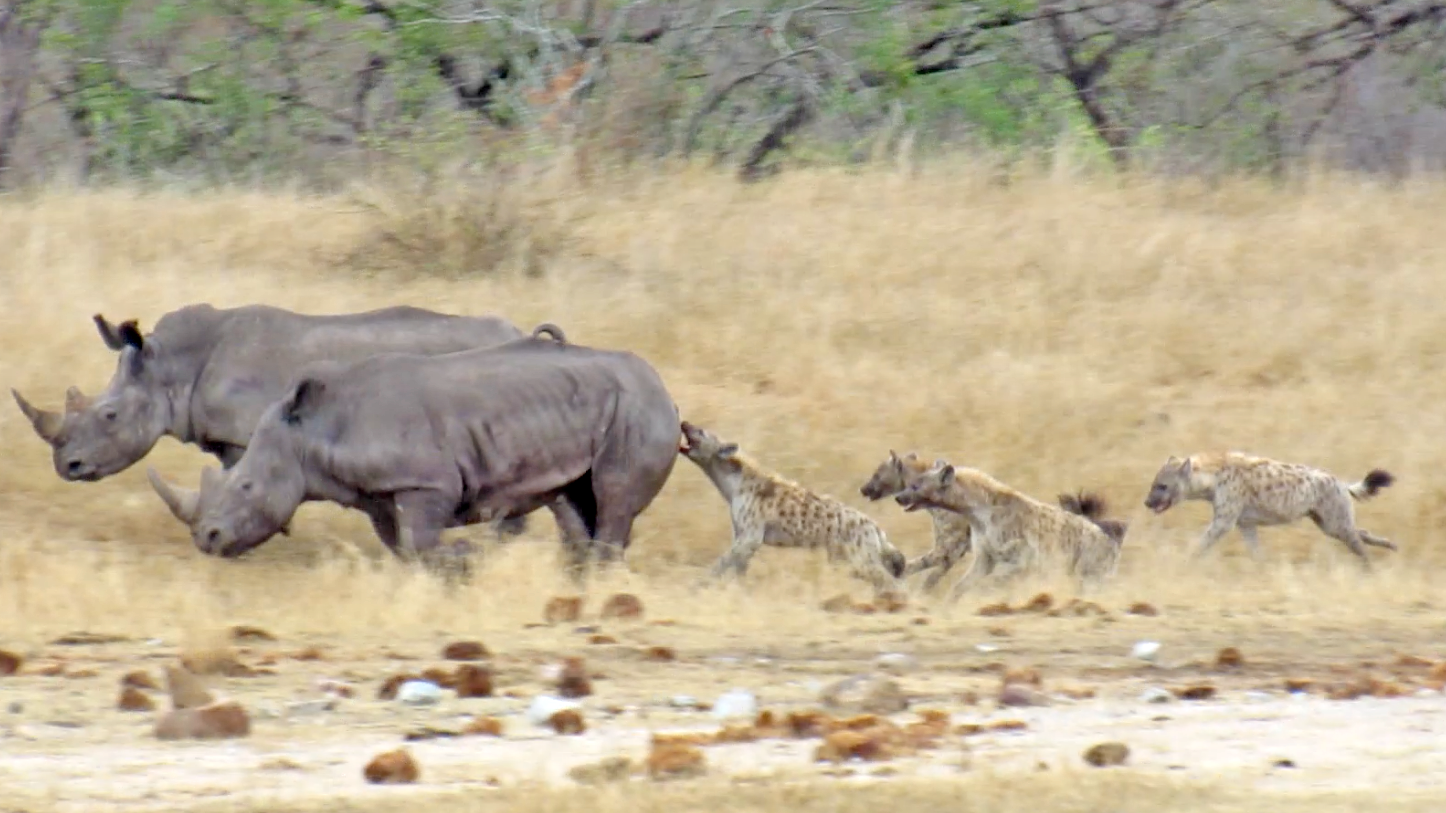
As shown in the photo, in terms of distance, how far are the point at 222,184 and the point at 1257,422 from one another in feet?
34.9

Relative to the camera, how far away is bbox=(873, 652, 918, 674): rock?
28.9ft

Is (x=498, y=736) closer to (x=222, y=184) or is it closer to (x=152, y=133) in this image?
(x=222, y=184)

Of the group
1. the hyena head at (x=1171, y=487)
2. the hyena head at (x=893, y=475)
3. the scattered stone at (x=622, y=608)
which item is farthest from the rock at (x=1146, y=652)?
the hyena head at (x=1171, y=487)

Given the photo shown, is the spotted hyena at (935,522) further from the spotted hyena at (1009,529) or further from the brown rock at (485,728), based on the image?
the brown rock at (485,728)

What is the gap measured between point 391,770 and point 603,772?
22.7 inches

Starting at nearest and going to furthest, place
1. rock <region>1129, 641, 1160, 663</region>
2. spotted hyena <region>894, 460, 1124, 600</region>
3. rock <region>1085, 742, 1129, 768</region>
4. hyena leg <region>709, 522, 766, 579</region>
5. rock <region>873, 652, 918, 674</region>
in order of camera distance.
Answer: rock <region>1085, 742, 1129, 768</region>
rock <region>873, 652, 918, 674</region>
rock <region>1129, 641, 1160, 663</region>
spotted hyena <region>894, 460, 1124, 600</region>
hyena leg <region>709, 522, 766, 579</region>

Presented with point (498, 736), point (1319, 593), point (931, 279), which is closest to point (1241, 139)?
point (931, 279)

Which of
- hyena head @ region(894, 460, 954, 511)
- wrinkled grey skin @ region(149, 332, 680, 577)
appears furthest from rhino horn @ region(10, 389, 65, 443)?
hyena head @ region(894, 460, 954, 511)

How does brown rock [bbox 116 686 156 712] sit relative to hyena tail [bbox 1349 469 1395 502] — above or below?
above

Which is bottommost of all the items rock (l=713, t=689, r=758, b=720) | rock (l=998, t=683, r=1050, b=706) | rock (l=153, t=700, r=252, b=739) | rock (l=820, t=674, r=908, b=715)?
rock (l=998, t=683, r=1050, b=706)

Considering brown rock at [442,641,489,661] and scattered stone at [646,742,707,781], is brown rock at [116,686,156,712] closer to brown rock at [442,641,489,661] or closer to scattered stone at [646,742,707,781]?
brown rock at [442,641,489,661]

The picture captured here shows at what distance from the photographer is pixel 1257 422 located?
15.8 meters

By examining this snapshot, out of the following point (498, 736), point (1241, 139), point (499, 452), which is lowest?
point (1241, 139)

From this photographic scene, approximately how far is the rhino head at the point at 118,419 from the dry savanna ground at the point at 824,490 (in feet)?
1.46
